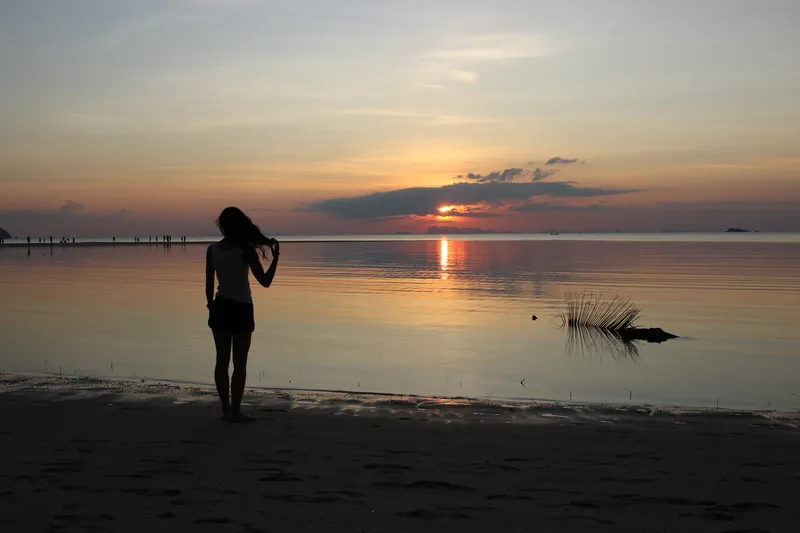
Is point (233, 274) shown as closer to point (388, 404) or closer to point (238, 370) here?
point (238, 370)

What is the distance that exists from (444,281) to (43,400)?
3355 cm

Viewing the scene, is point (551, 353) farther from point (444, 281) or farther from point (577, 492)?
point (444, 281)

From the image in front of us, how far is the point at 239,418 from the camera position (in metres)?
8.08

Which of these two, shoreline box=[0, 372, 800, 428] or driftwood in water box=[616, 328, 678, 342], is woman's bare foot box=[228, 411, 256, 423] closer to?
shoreline box=[0, 372, 800, 428]

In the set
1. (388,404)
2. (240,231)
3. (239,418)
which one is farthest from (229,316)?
(388,404)

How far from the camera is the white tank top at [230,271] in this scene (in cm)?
789

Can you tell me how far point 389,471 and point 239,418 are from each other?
2.68 meters

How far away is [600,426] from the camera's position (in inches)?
323

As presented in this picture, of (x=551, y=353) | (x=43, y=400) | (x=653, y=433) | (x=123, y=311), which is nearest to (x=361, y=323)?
(x=551, y=353)

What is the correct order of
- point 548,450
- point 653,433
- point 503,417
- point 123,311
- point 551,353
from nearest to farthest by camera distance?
point 548,450 → point 653,433 → point 503,417 → point 551,353 → point 123,311

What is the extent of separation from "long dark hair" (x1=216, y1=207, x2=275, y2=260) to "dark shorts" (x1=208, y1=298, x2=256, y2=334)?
596 millimetres

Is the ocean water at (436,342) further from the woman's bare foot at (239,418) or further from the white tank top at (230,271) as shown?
the white tank top at (230,271)

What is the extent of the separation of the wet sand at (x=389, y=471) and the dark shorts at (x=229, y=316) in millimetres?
1175

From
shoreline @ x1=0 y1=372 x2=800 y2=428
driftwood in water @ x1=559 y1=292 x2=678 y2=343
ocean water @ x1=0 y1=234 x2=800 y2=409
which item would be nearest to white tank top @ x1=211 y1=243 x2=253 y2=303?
shoreline @ x1=0 y1=372 x2=800 y2=428
